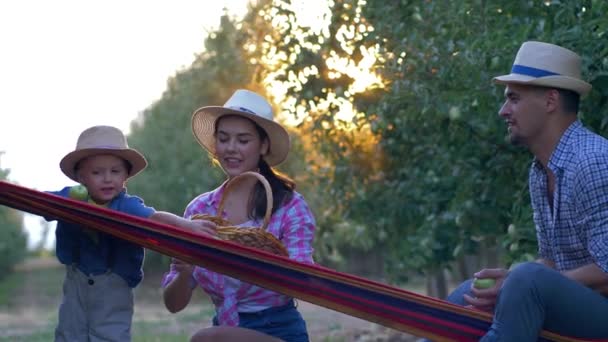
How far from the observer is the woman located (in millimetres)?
4539

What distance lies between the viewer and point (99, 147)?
4520 millimetres

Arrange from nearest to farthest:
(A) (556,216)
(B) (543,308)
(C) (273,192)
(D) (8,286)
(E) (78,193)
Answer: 1. (B) (543,308)
2. (A) (556,216)
3. (E) (78,193)
4. (C) (273,192)
5. (D) (8,286)

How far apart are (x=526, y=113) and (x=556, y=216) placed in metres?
0.40

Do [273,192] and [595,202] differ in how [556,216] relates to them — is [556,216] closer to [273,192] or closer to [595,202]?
[595,202]

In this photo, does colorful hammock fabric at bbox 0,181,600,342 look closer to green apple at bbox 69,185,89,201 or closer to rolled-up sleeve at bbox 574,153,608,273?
green apple at bbox 69,185,89,201

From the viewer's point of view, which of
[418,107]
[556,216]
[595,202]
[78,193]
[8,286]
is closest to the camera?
[595,202]

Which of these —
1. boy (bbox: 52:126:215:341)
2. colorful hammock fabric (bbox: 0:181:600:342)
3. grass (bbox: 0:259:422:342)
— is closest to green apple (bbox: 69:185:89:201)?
boy (bbox: 52:126:215:341)

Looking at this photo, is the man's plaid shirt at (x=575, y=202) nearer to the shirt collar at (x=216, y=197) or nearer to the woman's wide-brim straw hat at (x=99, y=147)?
the shirt collar at (x=216, y=197)

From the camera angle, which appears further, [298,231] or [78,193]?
[298,231]

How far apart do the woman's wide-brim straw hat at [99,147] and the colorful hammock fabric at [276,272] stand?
0.33 metres

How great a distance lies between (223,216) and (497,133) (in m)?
2.50

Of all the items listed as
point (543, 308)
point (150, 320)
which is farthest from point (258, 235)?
point (150, 320)

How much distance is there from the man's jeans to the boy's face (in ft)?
4.97

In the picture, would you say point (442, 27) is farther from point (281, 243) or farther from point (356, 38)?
point (281, 243)
